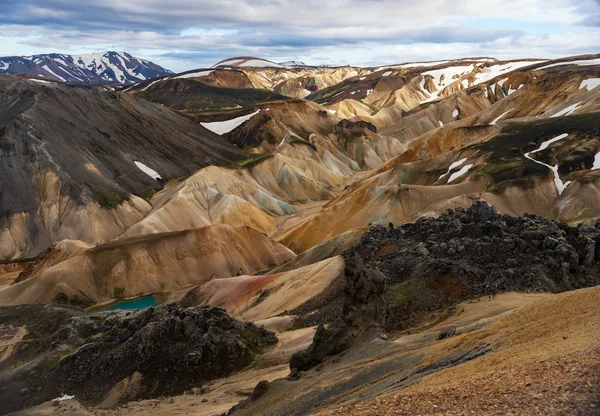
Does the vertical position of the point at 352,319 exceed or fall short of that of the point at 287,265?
it exceeds it

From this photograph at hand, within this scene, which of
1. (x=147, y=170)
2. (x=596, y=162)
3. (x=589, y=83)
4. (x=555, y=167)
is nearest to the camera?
(x=596, y=162)

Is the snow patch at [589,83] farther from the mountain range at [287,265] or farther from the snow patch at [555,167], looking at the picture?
the snow patch at [555,167]

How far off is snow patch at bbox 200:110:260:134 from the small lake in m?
98.2

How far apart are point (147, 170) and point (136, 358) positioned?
85534mm

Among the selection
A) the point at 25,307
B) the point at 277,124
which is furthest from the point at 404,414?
Answer: the point at 277,124

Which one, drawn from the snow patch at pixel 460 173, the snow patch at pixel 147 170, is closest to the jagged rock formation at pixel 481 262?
the snow patch at pixel 460 173

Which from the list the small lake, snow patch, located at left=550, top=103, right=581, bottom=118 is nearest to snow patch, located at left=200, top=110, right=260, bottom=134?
snow patch, located at left=550, top=103, right=581, bottom=118

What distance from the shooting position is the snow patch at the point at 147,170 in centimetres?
11850

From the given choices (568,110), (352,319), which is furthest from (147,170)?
(352,319)

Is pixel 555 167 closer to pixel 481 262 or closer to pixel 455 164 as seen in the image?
pixel 455 164

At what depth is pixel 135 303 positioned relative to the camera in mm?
73250

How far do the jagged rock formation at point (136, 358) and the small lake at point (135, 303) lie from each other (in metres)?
27.7

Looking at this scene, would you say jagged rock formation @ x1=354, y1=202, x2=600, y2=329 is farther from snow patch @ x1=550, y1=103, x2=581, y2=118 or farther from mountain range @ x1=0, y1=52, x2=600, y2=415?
snow patch @ x1=550, y1=103, x2=581, y2=118

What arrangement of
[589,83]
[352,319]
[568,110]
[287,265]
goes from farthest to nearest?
[589,83], [568,110], [287,265], [352,319]
